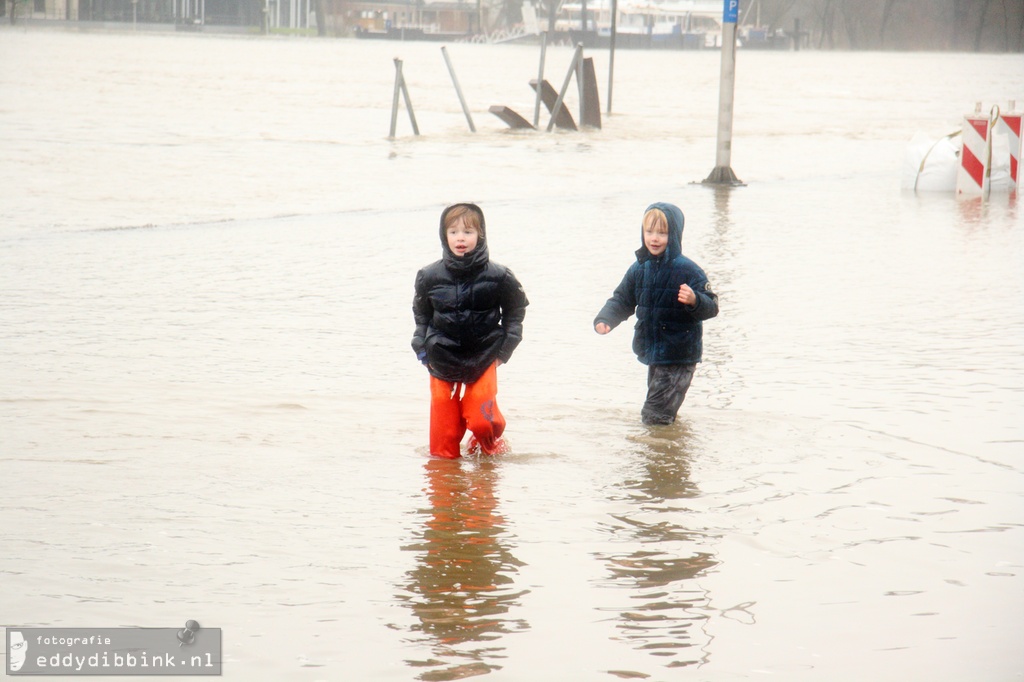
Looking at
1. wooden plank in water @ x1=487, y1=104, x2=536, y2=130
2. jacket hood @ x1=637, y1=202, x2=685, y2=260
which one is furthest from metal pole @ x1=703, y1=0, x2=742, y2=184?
jacket hood @ x1=637, y1=202, x2=685, y2=260

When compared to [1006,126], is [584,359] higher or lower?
lower

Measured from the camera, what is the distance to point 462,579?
11.8ft

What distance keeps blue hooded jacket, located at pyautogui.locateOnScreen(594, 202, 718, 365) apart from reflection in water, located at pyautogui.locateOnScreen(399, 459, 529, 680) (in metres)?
1.02

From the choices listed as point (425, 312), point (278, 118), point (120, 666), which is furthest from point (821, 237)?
point (278, 118)

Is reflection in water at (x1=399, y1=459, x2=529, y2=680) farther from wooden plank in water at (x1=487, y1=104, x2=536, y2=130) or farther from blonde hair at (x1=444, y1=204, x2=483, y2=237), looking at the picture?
wooden plank in water at (x1=487, y1=104, x2=536, y2=130)

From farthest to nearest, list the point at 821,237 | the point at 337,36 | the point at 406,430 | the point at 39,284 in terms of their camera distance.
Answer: the point at 337,36
the point at 821,237
the point at 39,284
the point at 406,430

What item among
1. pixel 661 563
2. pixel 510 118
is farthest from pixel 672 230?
pixel 510 118

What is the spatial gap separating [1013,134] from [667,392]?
12.0 metres

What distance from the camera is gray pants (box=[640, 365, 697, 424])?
5.27 metres

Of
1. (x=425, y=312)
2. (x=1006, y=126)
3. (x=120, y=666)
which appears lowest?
(x=120, y=666)

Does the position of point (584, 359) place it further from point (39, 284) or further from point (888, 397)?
point (39, 284)

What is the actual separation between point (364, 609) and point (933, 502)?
1991 millimetres

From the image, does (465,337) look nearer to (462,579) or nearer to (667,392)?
(667,392)

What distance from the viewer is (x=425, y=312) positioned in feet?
16.0
